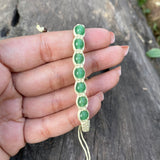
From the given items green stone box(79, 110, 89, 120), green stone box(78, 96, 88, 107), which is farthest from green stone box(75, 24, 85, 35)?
green stone box(79, 110, 89, 120)

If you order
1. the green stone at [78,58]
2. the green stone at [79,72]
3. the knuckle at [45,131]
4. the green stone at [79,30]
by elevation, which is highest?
the green stone at [79,30]

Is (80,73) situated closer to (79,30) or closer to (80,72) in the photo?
(80,72)

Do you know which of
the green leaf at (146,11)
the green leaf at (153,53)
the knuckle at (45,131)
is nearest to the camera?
the knuckle at (45,131)

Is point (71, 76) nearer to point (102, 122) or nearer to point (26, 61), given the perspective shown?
point (26, 61)

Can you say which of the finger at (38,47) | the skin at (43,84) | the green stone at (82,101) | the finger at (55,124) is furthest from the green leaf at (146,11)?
the green stone at (82,101)

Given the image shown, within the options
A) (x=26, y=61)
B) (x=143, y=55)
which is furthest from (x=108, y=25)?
(x=26, y=61)

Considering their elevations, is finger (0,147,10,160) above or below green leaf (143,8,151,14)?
below

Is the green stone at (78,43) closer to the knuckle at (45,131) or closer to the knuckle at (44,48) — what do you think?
the knuckle at (44,48)

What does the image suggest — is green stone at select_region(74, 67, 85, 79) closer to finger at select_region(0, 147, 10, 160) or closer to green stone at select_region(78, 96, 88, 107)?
green stone at select_region(78, 96, 88, 107)

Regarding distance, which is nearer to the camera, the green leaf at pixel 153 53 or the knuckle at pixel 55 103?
the knuckle at pixel 55 103
